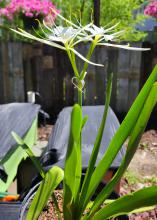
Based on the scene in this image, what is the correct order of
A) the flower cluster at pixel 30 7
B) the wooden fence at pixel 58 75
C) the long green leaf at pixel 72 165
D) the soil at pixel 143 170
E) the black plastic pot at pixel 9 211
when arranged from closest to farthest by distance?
1. the long green leaf at pixel 72 165
2. the black plastic pot at pixel 9 211
3. the soil at pixel 143 170
4. the flower cluster at pixel 30 7
5. the wooden fence at pixel 58 75

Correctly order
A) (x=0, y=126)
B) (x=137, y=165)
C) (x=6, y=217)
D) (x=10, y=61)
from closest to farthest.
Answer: (x=6, y=217) → (x=0, y=126) → (x=137, y=165) → (x=10, y=61)

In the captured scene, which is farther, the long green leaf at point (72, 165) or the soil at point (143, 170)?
the soil at point (143, 170)

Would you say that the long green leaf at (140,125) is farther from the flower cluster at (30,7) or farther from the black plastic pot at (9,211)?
the flower cluster at (30,7)

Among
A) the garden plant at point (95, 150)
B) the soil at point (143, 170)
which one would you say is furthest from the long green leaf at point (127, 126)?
the soil at point (143, 170)

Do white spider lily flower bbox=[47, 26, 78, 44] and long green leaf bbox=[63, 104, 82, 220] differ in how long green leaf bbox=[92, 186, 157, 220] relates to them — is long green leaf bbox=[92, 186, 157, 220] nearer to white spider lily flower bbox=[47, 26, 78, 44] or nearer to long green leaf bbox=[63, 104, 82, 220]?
long green leaf bbox=[63, 104, 82, 220]

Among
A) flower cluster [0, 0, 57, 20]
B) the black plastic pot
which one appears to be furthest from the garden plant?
flower cluster [0, 0, 57, 20]

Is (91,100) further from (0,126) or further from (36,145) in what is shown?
(0,126)

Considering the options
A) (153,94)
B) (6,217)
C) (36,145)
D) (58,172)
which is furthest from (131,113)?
(36,145)

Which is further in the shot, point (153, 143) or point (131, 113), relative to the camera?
point (153, 143)
